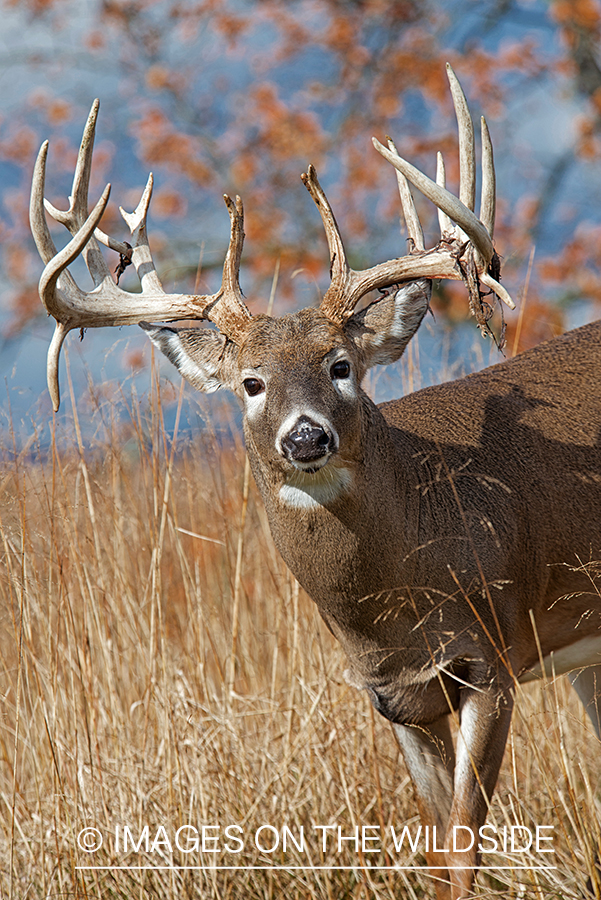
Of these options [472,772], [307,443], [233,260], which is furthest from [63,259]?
[472,772]

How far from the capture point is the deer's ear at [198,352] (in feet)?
11.8

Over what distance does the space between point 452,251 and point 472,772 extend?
180cm

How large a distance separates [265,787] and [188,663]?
803mm

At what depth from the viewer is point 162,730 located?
3.88 m

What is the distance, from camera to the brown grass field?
3.47m

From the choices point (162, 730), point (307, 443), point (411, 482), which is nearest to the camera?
point (307, 443)

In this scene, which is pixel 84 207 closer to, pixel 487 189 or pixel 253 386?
pixel 253 386

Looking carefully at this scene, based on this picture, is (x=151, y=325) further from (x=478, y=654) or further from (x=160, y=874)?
(x=160, y=874)

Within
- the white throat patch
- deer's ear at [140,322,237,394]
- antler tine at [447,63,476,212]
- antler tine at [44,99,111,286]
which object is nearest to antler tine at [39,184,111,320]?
antler tine at [44,99,111,286]

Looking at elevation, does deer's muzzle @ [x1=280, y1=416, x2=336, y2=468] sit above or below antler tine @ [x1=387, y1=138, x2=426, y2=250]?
below

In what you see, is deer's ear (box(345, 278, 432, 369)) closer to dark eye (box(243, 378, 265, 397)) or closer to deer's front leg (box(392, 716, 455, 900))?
dark eye (box(243, 378, 265, 397))

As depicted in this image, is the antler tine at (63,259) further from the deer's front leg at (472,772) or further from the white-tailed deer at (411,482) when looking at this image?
the deer's front leg at (472,772)

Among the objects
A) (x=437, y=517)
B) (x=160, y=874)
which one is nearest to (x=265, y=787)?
(x=160, y=874)

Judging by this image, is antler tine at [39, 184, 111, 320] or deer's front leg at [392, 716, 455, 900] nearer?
antler tine at [39, 184, 111, 320]
